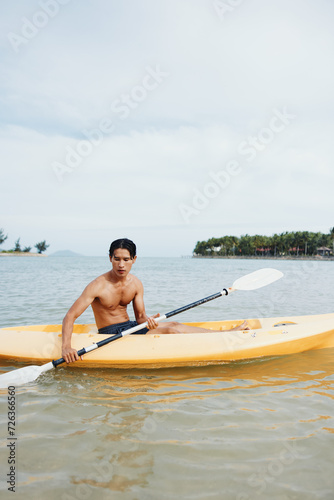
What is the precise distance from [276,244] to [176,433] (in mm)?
95071

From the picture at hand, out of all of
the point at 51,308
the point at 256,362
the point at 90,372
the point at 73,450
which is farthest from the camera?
the point at 51,308

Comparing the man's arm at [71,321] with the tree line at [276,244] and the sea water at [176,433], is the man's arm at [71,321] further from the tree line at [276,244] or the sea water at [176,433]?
the tree line at [276,244]

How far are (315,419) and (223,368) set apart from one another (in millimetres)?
1455

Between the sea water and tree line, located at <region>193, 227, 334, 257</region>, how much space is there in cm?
8745

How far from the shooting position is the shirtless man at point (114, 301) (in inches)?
144

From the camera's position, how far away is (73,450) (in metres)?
2.32

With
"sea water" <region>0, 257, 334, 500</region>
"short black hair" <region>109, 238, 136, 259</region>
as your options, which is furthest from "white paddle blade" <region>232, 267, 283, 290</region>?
"short black hair" <region>109, 238, 136, 259</region>

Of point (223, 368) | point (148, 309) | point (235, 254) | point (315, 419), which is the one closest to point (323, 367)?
point (223, 368)

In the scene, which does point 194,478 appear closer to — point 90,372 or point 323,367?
point 90,372

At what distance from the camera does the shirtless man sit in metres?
3.67

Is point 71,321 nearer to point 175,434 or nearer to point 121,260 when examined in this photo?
point 121,260

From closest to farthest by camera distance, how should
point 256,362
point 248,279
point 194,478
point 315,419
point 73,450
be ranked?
point 194,478, point 73,450, point 315,419, point 256,362, point 248,279

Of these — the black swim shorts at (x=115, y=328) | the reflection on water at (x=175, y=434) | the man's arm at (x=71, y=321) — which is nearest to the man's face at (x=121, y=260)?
the man's arm at (x=71, y=321)

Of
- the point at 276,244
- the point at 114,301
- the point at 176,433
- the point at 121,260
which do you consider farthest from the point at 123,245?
the point at 276,244
